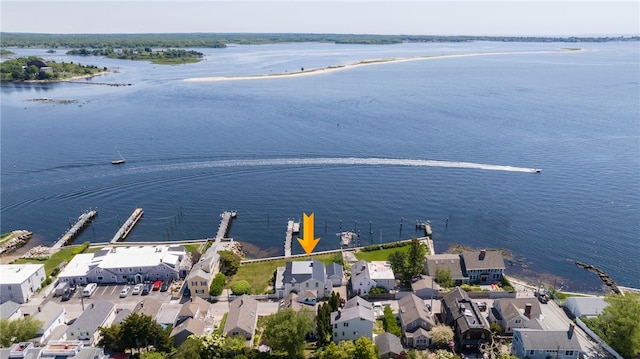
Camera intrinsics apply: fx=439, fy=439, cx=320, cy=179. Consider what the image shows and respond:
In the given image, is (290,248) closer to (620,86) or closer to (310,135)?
(310,135)

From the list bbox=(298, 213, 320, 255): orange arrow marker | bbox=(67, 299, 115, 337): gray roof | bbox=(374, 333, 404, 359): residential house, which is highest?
bbox=(67, 299, 115, 337): gray roof

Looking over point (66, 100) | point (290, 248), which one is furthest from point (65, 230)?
point (66, 100)

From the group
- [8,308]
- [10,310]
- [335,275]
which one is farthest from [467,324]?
[8,308]

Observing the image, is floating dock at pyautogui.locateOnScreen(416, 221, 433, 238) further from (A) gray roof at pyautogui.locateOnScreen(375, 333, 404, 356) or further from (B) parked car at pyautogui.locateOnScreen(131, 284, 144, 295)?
(B) parked car at pyautogui.locateOnScreen(131, 284, 144, 295)

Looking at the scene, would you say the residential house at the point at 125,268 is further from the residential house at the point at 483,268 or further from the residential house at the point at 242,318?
the residential house at the point at 483,268

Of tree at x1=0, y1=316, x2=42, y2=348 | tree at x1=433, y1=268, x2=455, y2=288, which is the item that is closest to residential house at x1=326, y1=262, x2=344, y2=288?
tree at x1=433, y1=268, x2=455, y2=288
